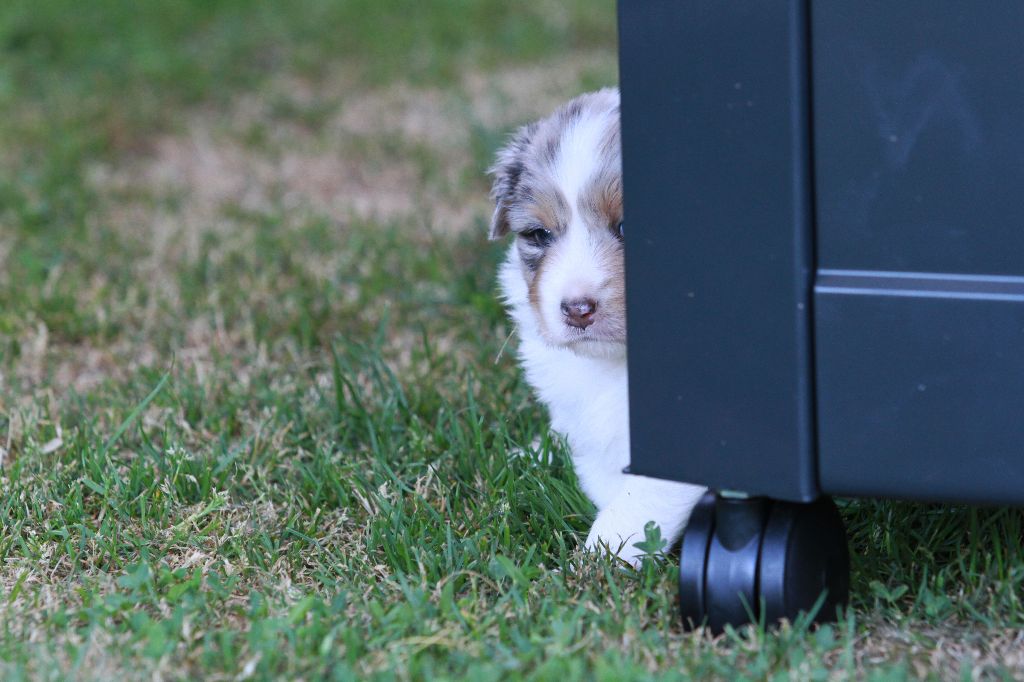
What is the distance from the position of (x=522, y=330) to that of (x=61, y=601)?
3.78ft

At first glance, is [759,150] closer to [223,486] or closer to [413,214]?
[223,486]

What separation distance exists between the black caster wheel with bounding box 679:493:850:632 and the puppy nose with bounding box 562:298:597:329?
47 centimetres

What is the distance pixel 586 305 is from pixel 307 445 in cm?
98

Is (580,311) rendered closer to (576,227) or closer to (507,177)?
(576,227)

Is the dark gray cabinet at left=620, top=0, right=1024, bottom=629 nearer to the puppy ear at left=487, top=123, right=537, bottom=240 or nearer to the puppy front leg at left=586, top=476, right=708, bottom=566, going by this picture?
the puppy front leg at left=586, top=476, right=708, bottom=566

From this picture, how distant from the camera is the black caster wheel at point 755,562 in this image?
2057mm

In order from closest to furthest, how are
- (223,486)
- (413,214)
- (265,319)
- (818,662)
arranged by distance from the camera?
(818,662)
(223,486)
(265,319)
(413,214)

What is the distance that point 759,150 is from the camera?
74.2 inches

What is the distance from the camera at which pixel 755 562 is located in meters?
2.07

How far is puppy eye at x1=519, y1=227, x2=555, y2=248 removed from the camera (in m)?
2.66

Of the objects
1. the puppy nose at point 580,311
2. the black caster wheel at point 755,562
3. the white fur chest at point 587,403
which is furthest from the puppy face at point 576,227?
the black caster wheel at point 755,562

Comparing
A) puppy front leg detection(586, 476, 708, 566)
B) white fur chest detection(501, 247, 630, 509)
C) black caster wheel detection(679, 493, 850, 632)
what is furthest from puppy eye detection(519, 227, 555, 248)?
black caster wheel detection(679, 493, 850, 632)

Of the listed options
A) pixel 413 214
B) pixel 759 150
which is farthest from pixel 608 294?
pixel 413 214

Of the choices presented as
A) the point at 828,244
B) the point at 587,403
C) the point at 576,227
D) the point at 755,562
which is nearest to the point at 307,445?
the point at 587,403
